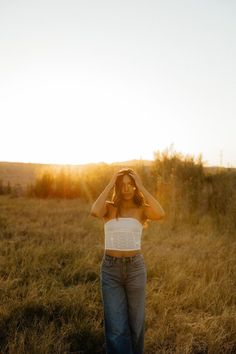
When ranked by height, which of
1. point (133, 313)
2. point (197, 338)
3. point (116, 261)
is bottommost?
point (197, 338)

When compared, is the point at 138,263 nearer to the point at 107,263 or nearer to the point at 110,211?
the point at 107,263

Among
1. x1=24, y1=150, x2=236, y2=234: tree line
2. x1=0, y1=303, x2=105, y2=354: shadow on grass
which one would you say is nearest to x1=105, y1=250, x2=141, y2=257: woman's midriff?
x1=0, y1=303, x2=105, y2=354: shadow on grass

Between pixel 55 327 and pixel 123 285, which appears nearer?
pixel 123 285

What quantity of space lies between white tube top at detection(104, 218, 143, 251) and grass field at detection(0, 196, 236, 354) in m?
1.27

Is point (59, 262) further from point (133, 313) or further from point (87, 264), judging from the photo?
point (133, 313)

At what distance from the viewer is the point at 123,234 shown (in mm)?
3547

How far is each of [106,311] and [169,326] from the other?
1.50 meters

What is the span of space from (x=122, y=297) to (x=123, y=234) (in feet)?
1.82

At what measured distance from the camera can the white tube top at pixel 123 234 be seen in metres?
3.50

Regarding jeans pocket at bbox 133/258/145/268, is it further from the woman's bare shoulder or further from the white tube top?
the woman's bare shoulder

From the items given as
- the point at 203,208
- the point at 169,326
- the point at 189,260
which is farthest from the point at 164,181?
the point at 169,326

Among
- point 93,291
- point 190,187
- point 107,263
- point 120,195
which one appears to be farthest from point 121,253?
point 190,187

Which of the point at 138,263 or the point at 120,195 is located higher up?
the point at 120,195

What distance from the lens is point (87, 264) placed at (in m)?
6.53
